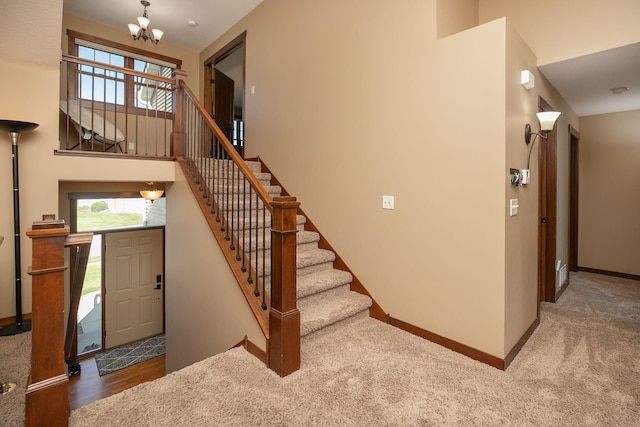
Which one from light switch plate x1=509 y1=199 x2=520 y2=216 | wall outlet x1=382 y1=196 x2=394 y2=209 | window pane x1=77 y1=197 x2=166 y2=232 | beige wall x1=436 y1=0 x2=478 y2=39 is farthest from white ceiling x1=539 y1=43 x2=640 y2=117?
window pane x1=77 y1=197 x2=166 y2=232

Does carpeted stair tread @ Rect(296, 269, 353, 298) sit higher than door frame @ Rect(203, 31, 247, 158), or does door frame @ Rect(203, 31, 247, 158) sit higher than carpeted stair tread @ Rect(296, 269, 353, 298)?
door frame @ Rect(203, 31, 247, 158)

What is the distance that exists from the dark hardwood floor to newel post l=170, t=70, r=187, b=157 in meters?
3.36

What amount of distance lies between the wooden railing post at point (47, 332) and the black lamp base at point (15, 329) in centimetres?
176

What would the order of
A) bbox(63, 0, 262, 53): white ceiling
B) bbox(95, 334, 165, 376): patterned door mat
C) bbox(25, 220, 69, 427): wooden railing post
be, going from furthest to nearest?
bbox(95, 334, 165, 376): patterned door mat → bbox(63, 0, 262, 53): white ceiling → bbox(25, 220, 69, 427): wooden railing post

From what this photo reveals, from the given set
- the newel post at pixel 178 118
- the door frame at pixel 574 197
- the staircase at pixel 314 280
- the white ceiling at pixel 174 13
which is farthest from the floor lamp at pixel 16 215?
the door frame at pixel 574 197

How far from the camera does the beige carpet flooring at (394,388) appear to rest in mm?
1719

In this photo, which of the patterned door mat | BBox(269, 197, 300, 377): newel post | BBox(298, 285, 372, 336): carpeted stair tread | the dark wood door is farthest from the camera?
the dark wood door

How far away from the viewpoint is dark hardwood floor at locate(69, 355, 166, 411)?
14.5 feet

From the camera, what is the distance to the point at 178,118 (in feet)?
12.4

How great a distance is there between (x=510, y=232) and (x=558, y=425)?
113 centimetres

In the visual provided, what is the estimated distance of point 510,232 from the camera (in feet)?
7.63

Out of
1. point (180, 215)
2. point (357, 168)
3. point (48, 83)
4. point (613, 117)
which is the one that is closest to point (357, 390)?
point (357, 168)

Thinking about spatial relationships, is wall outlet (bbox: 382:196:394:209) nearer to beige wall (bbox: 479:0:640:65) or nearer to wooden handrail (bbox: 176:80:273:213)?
wooden handrail (bbox: 176:80:273:213)

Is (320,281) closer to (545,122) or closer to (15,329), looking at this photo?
(545,122)
